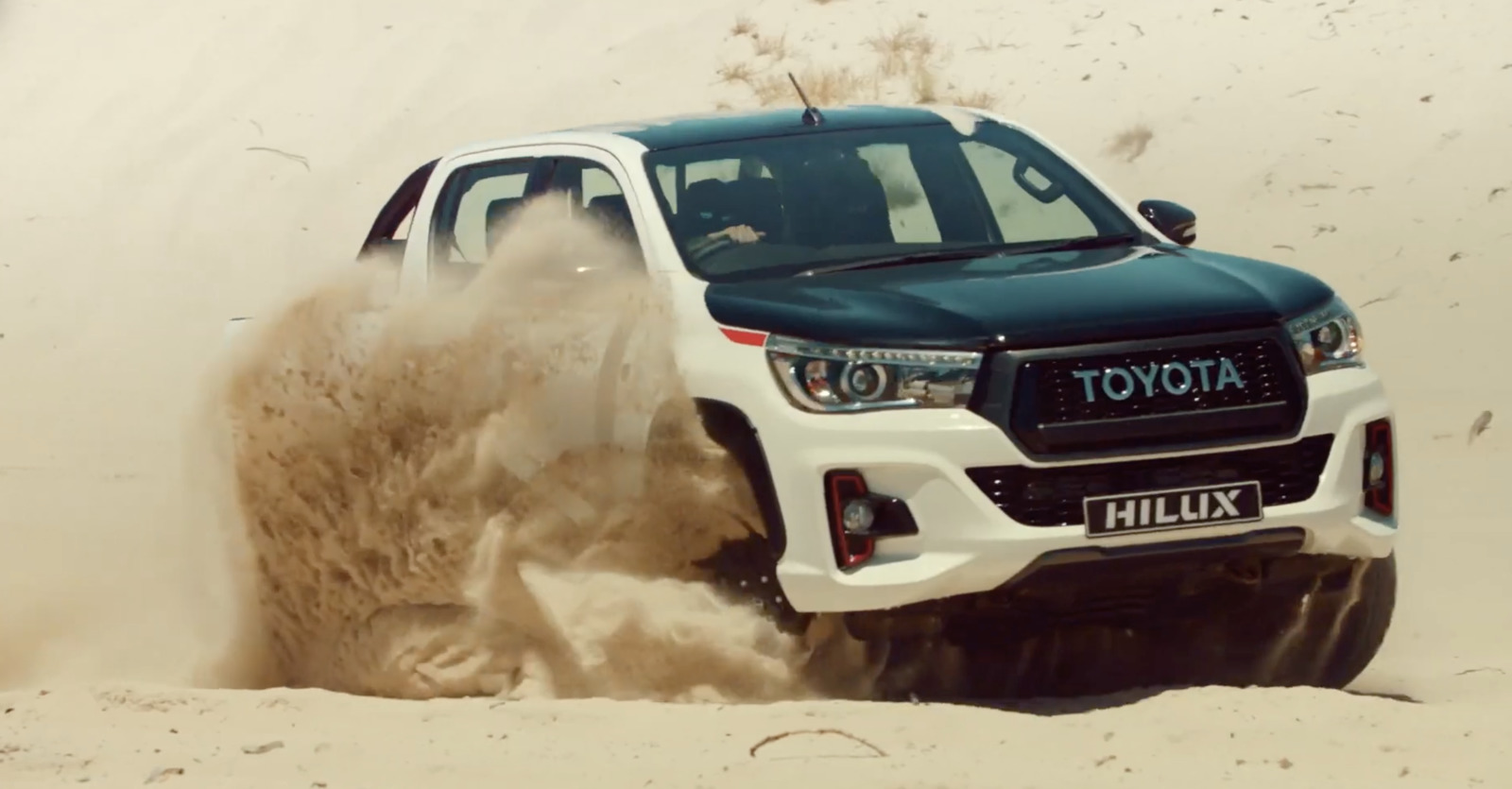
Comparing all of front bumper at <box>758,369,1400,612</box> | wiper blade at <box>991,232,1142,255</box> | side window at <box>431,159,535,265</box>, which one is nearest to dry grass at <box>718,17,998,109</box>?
side window at <box>431,159,535,265</box>

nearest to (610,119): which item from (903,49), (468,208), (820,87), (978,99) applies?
(820,87)

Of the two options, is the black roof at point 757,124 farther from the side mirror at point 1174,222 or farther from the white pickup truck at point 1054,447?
the side mirror at point 1174,222

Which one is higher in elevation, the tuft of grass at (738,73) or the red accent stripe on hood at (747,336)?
the tuft of grass at (738,73)

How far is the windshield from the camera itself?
22.4ft

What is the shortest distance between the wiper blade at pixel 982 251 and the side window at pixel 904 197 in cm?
26

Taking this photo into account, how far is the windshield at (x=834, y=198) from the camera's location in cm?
683

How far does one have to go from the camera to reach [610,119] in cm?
1708

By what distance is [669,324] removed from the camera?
631 centimetres

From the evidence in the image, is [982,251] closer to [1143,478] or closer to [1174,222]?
[1174,222]

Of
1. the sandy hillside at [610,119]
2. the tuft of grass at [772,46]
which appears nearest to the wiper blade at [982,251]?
the sandy hillside at [610,119]

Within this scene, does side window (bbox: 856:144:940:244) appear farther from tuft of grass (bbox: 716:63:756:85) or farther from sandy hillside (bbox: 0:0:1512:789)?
tuft of grass (bbox: 716:63:756:85)

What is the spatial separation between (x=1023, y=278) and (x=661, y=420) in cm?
96

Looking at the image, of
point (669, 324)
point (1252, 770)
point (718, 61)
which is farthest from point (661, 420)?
point (718, 61)

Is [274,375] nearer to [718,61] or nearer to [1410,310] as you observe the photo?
[1410,310]
